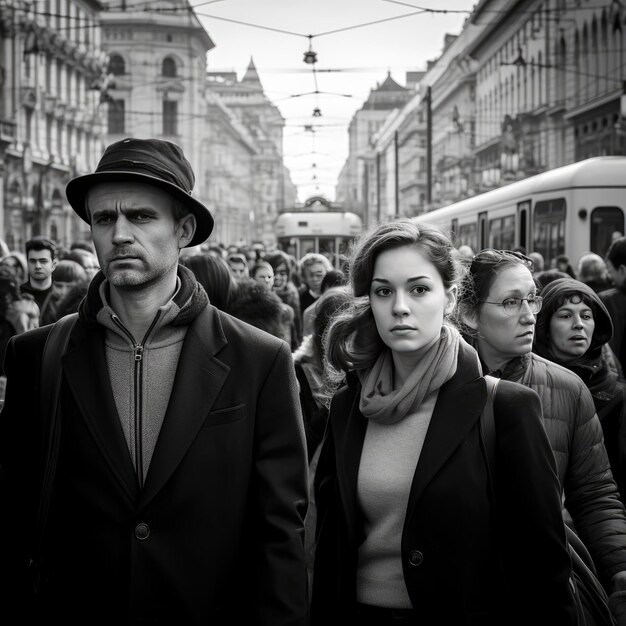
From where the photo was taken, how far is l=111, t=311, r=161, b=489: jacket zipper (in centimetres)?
277

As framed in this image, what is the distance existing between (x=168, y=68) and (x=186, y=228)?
8058 centimetres

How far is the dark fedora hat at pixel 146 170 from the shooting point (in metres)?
2.83

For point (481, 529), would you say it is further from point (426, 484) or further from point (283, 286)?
point (283, 286)

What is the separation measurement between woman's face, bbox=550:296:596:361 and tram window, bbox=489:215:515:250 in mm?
14424

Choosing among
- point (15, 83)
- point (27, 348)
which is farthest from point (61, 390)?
point (15, 83)

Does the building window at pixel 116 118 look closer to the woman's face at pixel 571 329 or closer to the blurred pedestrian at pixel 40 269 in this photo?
the blurred pedestrian at pixel 40 269

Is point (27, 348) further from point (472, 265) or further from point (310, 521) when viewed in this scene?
point (310, 521)

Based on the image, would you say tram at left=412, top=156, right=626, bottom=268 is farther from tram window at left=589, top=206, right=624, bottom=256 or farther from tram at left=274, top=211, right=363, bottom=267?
tram at left=274, top=211, right=363, bottom=267

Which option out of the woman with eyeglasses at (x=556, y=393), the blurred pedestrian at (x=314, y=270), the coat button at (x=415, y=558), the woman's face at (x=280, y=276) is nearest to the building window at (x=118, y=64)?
the woman's face at (x=280, y=276)

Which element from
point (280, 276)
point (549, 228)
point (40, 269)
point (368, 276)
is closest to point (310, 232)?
point (549, 228)

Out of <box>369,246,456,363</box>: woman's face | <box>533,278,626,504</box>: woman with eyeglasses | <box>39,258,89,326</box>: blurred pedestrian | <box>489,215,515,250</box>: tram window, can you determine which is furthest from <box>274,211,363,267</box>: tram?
<box>369,246,456,363</box>: woman's face

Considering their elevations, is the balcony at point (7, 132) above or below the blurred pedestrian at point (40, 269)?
above

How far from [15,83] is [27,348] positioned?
142 feet

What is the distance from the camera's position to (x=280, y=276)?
38.7ft
